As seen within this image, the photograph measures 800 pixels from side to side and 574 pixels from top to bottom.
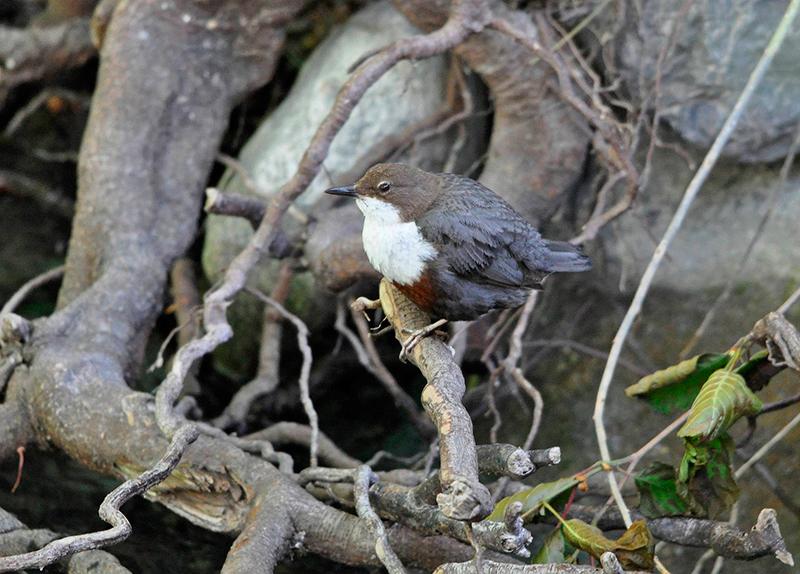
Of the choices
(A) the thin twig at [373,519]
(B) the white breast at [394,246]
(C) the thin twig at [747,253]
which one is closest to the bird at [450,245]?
(B) the white breast at [394,246]

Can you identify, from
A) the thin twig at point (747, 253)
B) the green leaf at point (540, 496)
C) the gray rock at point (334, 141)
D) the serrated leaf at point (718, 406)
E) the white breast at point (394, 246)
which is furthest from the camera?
the gray rock at point (334, 141)

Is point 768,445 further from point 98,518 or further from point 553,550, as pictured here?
point 98,518

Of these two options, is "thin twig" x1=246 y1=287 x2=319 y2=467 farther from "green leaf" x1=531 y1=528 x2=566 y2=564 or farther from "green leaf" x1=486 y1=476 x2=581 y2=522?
"green leaf" x1=531 y1=528 x2=566 y2=564

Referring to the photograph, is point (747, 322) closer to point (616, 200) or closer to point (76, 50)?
point (616, 200)

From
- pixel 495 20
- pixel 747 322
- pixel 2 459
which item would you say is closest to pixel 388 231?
pixel 495 20

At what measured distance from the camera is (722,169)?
4.73 meters

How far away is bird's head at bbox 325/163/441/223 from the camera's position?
136 inches

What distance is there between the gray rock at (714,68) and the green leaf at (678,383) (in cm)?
156

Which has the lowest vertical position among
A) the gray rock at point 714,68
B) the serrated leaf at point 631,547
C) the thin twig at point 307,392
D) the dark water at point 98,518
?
the dark water at point 98,518

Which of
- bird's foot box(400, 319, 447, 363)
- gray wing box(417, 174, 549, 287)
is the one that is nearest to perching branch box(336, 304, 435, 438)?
gray wing box(417, 174, 549, 287)

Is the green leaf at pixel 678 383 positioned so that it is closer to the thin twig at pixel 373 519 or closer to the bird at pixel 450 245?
the bird at pixel 450 245

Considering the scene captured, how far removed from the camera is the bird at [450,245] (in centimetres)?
332

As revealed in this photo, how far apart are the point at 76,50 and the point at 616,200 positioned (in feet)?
9.98

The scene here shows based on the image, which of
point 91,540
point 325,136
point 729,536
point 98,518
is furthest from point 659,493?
point 98,518
